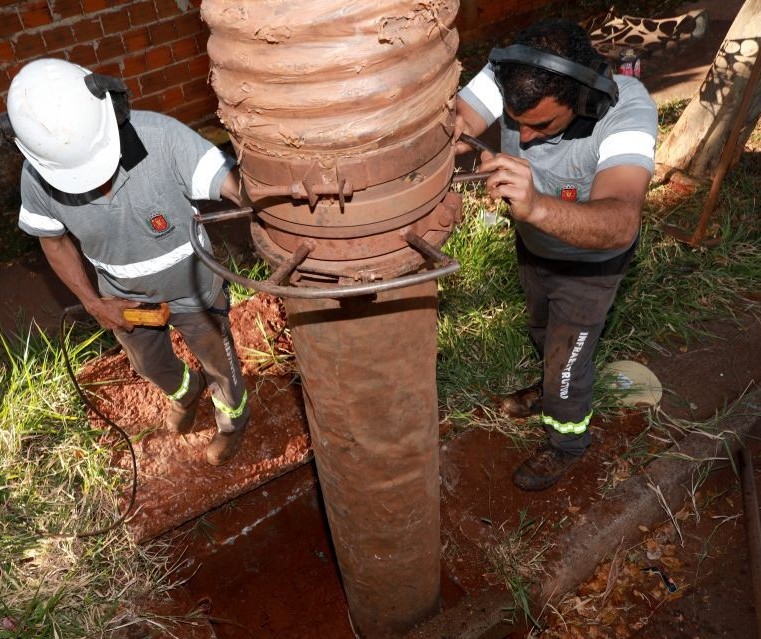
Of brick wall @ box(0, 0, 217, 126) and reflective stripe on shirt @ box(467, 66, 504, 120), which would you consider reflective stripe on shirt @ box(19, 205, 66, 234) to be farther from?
brick wall @ box(0, 0, 217, 126)

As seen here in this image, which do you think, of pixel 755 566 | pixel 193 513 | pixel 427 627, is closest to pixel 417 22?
pixel 427 627

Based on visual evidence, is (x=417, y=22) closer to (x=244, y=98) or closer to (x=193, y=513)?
(x=244, y=98)

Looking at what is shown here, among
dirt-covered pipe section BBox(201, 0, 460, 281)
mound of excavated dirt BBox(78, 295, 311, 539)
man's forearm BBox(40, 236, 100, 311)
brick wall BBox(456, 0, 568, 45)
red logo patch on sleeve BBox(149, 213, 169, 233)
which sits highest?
dirt-covered pipe section BBox(201, 0, 460, 281)

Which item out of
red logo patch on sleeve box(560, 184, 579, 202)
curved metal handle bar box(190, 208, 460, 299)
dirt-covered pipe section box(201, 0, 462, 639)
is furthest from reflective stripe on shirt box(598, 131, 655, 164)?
curved metal handle bar box(190, 208, 460, 299)

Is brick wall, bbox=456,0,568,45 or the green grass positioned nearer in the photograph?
the green grass

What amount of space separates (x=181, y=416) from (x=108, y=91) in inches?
68.0

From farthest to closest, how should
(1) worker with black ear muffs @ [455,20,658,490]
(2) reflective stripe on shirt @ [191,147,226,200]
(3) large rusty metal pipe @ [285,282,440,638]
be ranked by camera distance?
1. (2) reflective stripe on shirt @ [191,147,226,200]
2. (1) worker with black ear muffs @ [455,20,658,490]
3. (3) large rusty metal pipe @ [285,282,440,638]

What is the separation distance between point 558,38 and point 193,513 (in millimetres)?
2536

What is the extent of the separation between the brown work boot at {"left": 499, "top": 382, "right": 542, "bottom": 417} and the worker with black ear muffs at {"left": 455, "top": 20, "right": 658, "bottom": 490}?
0.27m

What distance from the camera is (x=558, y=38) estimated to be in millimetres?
2402

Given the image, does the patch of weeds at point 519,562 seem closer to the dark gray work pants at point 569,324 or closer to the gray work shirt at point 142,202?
the dark gray work pants at point 569,324

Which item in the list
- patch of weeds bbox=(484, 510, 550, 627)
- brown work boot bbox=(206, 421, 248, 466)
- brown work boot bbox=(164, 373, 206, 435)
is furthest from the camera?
brown work boot bbox=(164, 373, 206, 435)

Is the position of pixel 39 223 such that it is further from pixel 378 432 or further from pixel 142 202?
pixel 378 432

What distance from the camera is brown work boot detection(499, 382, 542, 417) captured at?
359 centimetres
